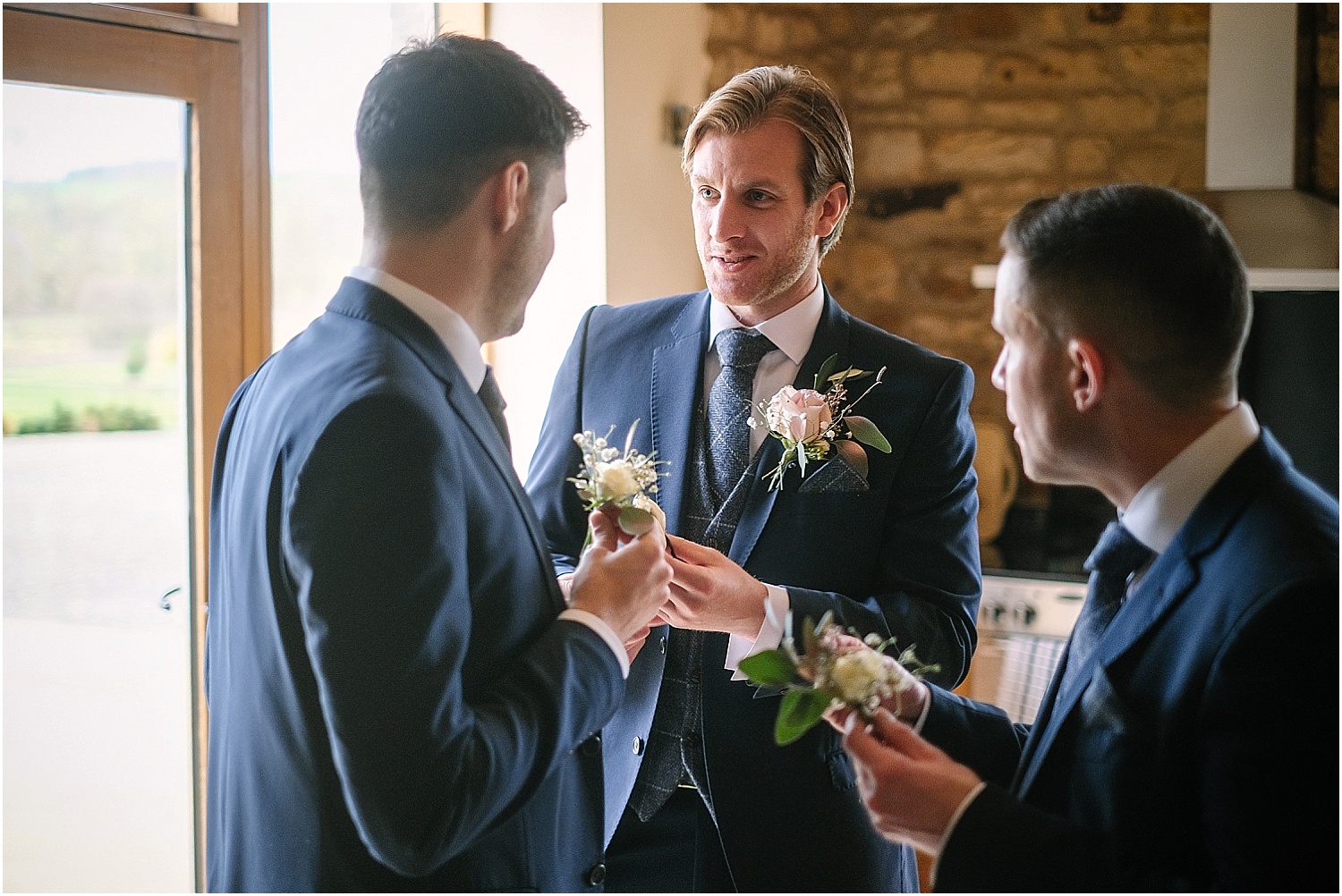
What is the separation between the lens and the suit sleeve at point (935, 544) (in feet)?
6.13

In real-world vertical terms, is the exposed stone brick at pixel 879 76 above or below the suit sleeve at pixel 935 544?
above

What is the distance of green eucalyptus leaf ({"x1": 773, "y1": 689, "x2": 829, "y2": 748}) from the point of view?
1.28 m

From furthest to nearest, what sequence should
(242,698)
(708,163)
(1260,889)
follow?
(708,163) < (242,698) < (1260,889)

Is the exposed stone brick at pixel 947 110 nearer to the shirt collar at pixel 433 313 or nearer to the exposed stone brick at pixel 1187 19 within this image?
the exposed stone brick at pixel 1187 19

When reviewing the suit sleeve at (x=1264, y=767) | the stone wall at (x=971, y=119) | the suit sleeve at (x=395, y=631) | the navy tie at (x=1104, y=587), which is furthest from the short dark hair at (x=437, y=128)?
the stone wall at (x=971, y=119)

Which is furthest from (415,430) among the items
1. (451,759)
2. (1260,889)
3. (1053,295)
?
(1260,889)

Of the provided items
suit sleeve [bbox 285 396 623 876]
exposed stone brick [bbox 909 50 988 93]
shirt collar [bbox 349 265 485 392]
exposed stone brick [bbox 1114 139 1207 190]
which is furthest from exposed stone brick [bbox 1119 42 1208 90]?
suit sleeve [bbox 285 396 623 876]

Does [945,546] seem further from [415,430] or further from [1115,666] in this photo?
[415,430]

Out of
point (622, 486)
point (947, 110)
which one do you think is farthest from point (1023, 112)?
point (622, 486)

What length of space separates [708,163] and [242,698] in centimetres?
121

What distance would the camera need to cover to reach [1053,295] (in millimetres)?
1246

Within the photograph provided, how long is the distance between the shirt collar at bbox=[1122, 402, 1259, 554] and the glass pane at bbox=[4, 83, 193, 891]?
2.21 metres

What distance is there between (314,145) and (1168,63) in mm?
3131

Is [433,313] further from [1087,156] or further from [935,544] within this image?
[1087,156]
